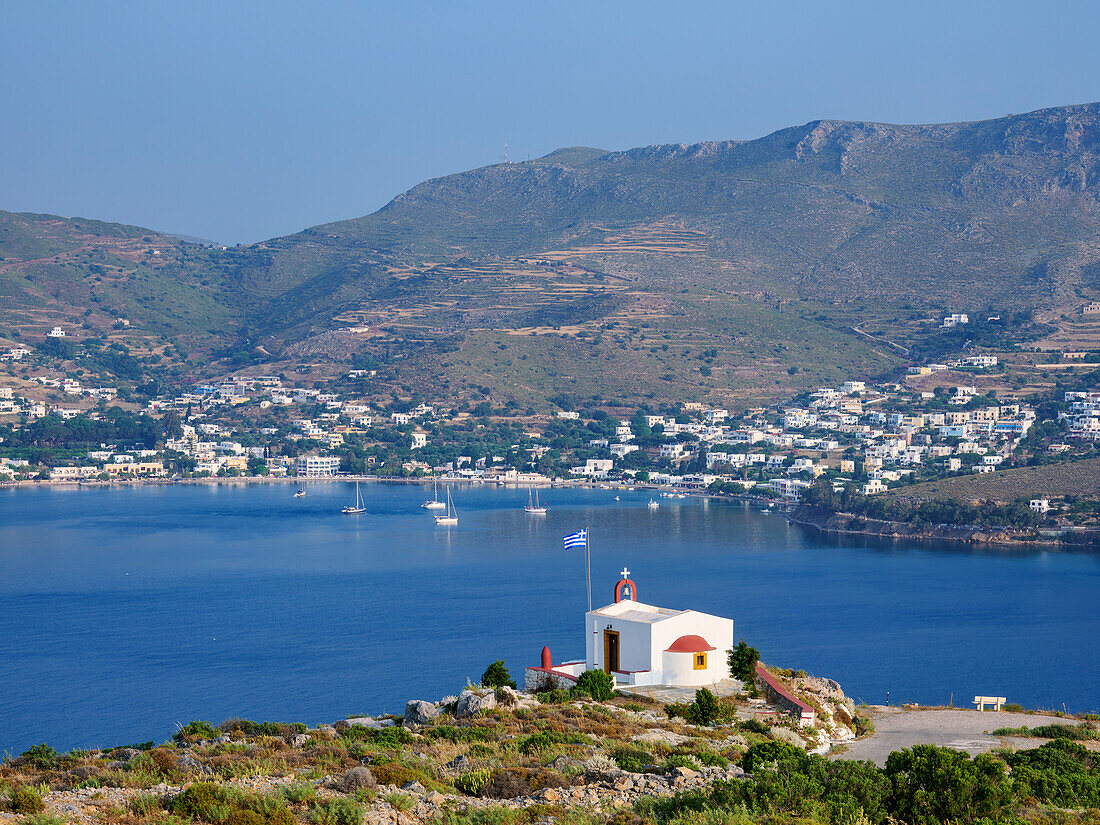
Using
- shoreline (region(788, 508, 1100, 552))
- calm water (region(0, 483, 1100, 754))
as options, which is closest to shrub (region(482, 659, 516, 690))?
calm water (region(0, 483, 1100, 754))

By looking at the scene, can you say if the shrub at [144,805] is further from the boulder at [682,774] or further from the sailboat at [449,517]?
the sailboat at [449,517]

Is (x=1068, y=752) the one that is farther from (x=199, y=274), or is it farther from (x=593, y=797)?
(x=199, y=274)

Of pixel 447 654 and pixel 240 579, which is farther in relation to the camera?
pixel 240 579

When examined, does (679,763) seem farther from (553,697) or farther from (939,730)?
(939,730)

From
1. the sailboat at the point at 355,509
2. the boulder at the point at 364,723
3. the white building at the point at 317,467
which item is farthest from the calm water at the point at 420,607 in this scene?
the white building at the point at 317,467

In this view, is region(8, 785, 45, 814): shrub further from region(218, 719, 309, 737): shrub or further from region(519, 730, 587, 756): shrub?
region(218, 719, 309, 737): shrub

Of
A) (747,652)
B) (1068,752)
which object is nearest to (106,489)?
(747,652)
